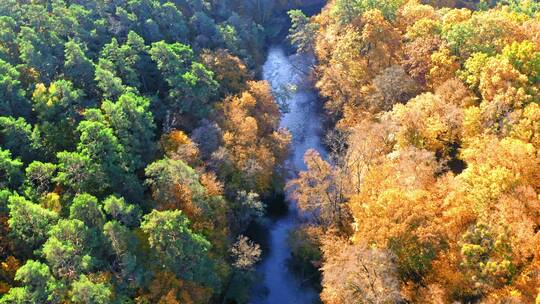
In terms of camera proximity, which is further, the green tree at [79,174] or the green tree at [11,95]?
the green tree at [11,95]

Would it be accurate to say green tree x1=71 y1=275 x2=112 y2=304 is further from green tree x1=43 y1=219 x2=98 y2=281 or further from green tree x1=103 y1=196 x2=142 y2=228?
green tree x1=103 y1=196 x2=142 y2=228

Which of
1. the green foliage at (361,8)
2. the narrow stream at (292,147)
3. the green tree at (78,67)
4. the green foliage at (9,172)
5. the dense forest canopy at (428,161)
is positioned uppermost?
the green tree at (78,67)

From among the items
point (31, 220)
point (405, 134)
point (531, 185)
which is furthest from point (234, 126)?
point (531, 185)

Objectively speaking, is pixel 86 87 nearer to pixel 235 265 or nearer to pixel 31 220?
pixel 31 220

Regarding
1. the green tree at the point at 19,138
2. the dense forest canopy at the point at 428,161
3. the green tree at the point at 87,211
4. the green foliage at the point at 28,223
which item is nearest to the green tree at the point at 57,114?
the green tree at the point at 19,138

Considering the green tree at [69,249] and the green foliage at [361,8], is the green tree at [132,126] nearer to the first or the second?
the green tree at [69,249]

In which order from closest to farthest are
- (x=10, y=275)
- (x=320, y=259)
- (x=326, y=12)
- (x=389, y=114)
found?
1. (x=10, y=275)
2. (x=320, y=259)
3. (x=389, y=114)
4. (x=326, y=12)

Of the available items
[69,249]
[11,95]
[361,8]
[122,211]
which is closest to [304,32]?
[361,8]
